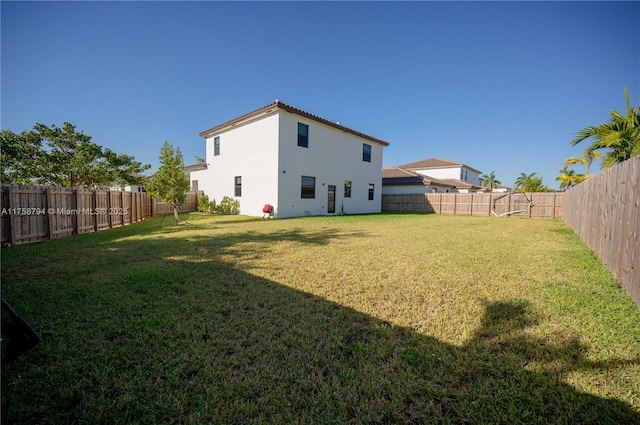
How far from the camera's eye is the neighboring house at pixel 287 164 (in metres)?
15.6

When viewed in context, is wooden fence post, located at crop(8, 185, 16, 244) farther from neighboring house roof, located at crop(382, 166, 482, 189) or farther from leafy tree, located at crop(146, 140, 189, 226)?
neighboring house roof, located at crop(382, 166, 482, 189)

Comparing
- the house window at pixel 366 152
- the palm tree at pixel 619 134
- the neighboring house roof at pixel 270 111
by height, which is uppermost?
the neighboring house roof at pixel 270 111

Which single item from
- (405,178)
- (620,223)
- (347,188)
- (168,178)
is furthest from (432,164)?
(620,223)

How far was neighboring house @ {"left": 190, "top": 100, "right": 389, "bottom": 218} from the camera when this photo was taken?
15562 mm

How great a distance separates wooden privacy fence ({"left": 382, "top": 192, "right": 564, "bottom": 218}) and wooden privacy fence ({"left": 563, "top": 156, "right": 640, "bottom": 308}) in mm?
15833

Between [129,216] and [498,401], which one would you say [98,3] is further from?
[498,401]

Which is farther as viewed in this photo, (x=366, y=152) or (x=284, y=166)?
(x=366, y=152)

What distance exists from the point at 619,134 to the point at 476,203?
16.1 meters

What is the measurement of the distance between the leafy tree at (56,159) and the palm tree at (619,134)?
86.7ft

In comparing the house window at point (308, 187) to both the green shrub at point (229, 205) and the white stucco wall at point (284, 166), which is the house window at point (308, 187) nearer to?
the white stucco wall at point (284, 166)

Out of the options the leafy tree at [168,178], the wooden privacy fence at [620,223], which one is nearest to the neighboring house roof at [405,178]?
the wooden privacy fence at [620,223]

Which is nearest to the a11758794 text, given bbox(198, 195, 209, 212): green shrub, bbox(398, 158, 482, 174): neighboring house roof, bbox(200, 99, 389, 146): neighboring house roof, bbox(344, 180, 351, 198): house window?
bbox(198, 195, 209, 212): green shrub

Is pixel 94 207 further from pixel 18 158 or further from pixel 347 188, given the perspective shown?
pixel 347 188

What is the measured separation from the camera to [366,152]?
21.8 m
